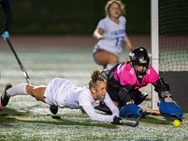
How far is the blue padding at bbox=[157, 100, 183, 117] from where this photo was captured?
7301mm

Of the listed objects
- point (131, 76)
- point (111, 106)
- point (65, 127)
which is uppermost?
point (131, 76)

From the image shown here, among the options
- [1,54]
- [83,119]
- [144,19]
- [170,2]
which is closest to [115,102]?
[83,119]

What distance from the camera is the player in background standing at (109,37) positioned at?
10.7 metres

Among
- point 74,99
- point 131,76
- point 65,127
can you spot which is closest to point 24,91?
point 74,99

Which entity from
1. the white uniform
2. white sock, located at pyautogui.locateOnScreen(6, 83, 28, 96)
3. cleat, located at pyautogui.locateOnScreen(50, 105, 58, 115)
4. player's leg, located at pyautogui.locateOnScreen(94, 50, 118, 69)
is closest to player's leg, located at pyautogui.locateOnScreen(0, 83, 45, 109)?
white sock, located at pyautogui.locateOnScreen(6, 83, 28, 96)

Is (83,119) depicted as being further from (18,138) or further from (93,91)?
(18,138)

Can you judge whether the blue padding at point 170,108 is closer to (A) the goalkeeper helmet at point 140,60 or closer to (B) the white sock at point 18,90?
(A) the goalkeeper helmet at point 140,60

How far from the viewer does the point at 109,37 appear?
35.7 ft

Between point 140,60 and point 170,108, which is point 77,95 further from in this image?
point 170,108

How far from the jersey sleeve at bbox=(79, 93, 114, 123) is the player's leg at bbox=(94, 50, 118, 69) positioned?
3478mm

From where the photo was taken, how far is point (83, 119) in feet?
25.0

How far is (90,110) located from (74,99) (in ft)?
1.16

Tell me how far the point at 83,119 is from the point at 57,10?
16971mm

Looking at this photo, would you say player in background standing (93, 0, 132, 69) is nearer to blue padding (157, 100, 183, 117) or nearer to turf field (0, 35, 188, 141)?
turf field (0, 35, 188, 141)
